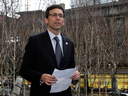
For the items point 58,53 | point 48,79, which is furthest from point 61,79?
point 58,53

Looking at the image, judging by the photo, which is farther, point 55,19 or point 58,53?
point 55,19

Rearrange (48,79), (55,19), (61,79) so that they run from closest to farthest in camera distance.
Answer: (48,79) < (61,79) < (55,19)

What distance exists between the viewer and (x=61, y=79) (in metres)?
2.00

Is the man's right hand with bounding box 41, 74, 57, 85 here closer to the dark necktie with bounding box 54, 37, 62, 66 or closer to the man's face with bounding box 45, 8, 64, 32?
the dark necktie with bounding box 54, 37, 62, 66

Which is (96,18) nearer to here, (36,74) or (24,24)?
(24,24)

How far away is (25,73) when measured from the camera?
6.52 ft

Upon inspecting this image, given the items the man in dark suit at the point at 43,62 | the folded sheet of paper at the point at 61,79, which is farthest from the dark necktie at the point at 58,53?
the folded sheet of paper at the point at 61,79

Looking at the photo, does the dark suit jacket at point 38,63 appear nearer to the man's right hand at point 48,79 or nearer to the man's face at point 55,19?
the man's right hand at point 48,79

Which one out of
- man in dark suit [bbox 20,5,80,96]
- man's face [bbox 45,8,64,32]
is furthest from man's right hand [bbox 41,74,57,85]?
man's face [bbox 45,8,64,32]

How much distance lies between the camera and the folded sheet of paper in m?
1.95

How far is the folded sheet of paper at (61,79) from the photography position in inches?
76.9

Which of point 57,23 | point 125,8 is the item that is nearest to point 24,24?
point 125,8

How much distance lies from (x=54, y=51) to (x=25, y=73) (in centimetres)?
38

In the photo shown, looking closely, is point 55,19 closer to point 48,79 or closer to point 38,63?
point 38,63
